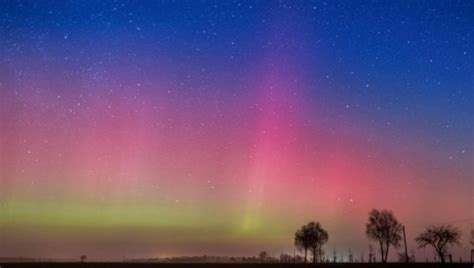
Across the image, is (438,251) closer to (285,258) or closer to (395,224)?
(395,224)

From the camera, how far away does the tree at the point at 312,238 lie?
130125 mm

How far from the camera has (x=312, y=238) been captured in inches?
5118

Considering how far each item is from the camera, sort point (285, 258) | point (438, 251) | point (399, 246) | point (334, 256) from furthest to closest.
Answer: point (285, 258) → point (334, 256) → point (399, 246) → point (438, 251)

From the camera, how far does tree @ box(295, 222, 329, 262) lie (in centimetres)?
13012

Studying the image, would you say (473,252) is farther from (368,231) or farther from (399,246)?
(368,231)

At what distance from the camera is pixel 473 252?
10744 cm

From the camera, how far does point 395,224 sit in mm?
111062

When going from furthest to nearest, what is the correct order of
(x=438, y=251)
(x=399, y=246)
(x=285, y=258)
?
(x=285, y=258) → (x=399, y=246) → (x=438, y=251)

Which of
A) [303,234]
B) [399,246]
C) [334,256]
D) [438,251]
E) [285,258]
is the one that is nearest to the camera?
[438,251]

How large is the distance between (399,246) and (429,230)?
771cm

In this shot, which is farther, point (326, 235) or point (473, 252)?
point (326, 235)

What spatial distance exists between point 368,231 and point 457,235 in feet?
60.5

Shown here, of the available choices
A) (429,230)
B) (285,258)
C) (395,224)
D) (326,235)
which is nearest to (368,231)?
(395,224)

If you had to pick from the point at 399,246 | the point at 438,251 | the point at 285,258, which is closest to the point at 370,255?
the point at 399,246
